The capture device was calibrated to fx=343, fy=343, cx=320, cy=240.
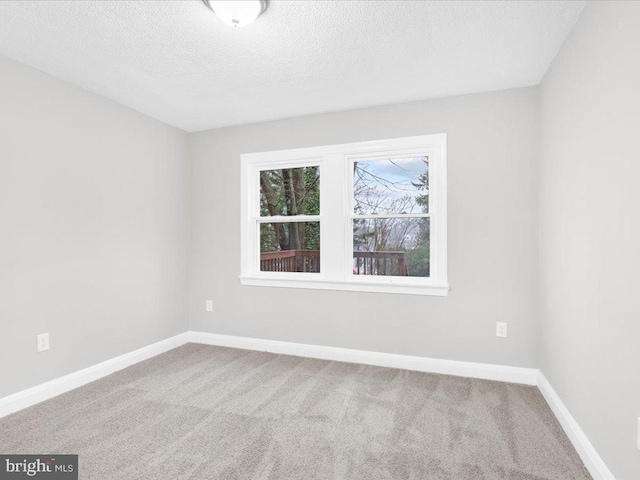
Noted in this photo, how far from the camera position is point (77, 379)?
2.72 m

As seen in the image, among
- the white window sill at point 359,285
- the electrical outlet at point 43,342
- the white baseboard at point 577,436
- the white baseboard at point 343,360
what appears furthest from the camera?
the white window sill at point 359,285

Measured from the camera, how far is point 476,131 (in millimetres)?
2873

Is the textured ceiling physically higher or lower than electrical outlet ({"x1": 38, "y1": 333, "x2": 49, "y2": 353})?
higher

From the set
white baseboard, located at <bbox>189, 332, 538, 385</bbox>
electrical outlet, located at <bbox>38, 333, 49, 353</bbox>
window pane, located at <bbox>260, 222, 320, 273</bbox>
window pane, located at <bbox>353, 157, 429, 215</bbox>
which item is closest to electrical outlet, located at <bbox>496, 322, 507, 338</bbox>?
white baseboard, located at <bbox>189, 332, 538, 385</bbox>

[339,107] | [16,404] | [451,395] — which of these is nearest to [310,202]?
[339,107]

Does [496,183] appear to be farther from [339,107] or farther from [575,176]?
[339,107]

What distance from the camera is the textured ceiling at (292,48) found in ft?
6.10

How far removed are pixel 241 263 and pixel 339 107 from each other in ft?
6.18

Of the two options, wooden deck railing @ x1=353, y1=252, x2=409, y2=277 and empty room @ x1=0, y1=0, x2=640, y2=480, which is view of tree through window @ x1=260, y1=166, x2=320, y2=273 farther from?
wooden deck railing @ x1=353, y1=252, x2=409, y2=277

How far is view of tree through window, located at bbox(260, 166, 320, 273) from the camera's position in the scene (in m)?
3.52

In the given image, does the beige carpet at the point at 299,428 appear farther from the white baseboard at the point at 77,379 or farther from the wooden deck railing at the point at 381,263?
the wooden deck railing at the point at 381,263

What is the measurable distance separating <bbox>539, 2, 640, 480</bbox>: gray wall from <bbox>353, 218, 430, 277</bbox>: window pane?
102 cm

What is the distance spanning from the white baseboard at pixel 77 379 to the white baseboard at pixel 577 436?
3.43 m

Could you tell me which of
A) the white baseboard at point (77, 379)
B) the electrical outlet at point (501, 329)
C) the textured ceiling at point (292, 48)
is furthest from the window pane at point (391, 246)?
the white baseboard at point (77, 379)
